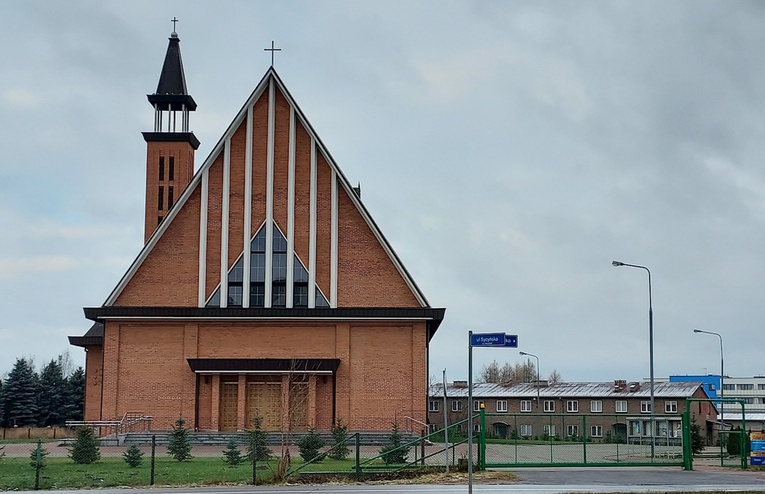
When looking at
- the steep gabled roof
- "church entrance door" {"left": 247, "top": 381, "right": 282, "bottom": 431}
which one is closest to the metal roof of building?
the steep gabled roof

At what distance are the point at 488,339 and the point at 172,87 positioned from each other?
43.2 m

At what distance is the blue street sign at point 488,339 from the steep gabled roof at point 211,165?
2688 centimetres

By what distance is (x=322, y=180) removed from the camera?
153ft

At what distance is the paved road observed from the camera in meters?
23.2

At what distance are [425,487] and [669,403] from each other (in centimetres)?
5706

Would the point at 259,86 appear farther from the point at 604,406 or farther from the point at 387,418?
the point at 604,406

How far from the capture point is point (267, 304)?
149 ft

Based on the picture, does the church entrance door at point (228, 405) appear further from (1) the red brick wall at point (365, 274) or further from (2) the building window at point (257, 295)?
(1) the red brick wall at point (365, 274)

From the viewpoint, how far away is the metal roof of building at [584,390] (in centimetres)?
7694

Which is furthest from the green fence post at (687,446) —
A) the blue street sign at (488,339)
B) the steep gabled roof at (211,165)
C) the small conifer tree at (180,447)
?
the steep gabled roof at (211,165)

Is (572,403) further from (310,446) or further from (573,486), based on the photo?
(573,486)

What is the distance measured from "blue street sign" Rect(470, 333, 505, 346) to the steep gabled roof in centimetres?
2688

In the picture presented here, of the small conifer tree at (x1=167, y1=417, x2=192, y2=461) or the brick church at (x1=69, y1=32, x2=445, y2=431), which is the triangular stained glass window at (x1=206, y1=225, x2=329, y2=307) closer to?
the brick church at (x1=69, y1=32, x2=445, y2=431)

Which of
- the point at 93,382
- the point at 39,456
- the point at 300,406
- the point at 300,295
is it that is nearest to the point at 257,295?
the point at 300,295
